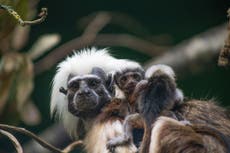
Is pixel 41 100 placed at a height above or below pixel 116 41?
below

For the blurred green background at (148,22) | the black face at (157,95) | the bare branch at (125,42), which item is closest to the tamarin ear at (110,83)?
the black face at (157,95)

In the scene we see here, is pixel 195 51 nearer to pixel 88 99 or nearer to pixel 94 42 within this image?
pixel 94 42

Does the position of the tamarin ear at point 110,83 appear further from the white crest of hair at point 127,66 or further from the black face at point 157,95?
the black face at point 157,95

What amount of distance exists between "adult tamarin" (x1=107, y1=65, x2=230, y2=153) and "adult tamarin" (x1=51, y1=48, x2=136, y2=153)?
166 mm

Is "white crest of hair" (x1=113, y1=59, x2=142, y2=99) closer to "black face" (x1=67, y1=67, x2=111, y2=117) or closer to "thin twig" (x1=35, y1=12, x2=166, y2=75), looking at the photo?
"black face" (x1=67, y1=67, x2=111, y2=117)

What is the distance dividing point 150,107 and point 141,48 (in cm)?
418

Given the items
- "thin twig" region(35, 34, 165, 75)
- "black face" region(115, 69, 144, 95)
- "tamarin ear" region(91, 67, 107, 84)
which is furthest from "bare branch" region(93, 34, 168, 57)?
"black face" region(115, 69, 144, 95)

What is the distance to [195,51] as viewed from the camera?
8.67m

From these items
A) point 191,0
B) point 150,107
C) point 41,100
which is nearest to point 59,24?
point 41,100

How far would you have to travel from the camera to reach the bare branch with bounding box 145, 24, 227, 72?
856 cm

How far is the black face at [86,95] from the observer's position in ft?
16.0

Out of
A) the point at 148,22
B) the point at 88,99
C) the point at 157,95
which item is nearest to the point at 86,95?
the point at 88,99

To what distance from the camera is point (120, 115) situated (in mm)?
4789

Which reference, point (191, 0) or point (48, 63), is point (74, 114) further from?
point (191, 0)
